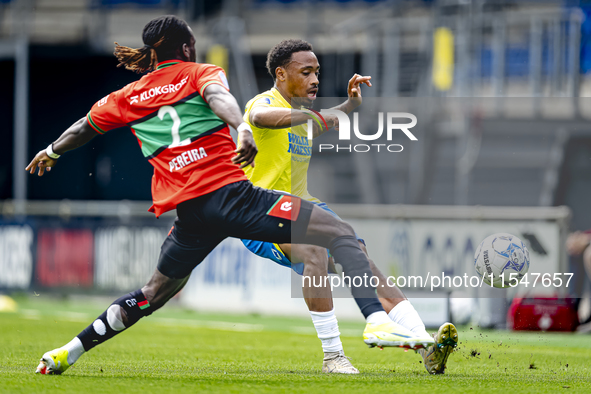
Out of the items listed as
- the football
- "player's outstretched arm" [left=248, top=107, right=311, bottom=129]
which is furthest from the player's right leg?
the football

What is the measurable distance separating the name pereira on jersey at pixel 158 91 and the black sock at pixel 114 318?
106 cm

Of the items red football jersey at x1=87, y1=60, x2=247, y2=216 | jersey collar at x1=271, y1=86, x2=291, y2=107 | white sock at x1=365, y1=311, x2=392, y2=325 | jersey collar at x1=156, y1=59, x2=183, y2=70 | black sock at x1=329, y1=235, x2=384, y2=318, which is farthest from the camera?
jersey collar at x1=271, y1=86, x2=291, y2=107

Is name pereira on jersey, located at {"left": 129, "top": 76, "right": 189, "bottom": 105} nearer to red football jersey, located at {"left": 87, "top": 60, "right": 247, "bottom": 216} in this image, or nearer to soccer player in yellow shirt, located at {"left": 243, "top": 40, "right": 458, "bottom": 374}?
red football jersey, located at {"left": 87, "top": 60, "right": 247, "bottom": 216}

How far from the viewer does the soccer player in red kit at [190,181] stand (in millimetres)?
4172

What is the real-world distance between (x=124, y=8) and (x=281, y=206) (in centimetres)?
1691

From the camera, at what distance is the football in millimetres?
5316

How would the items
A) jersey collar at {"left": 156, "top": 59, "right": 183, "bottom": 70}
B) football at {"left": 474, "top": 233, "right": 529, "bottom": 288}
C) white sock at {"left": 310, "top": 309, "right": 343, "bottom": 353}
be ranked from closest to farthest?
jersey collar at {"left": 156, "top": 59, "right": 183, "bottom": 70} → white sock at {"left": 310, "top": 309, "right": 343, "bottom": 353} → football at {"left": 474, "top": 233, "right": 529, "bottom": 288}

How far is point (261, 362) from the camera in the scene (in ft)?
18.2

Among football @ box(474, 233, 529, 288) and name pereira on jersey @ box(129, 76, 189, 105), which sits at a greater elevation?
name pereira on jersey @ box(129, 76, 189, 105)

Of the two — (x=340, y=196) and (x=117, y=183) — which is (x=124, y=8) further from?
(x=340, y=196)

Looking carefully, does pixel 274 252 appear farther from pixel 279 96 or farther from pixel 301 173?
pixel 279 96

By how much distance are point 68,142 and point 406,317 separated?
2.12m

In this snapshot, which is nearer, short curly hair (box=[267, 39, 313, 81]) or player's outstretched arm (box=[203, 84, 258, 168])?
player's outstretched arm (box=[203, 84, 258, 168])

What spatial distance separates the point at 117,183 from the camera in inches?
799
